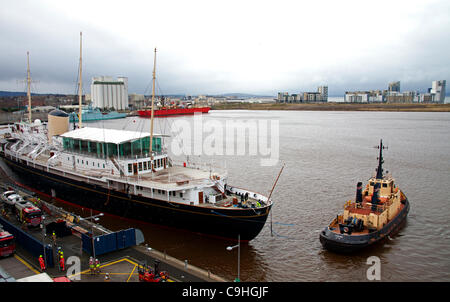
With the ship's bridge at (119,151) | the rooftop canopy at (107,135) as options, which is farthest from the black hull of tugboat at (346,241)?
the rooftop canopy at (107,135)

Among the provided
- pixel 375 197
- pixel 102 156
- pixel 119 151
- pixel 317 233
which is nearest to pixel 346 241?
pixel 317 233

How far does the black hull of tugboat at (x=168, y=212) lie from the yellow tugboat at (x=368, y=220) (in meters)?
5.05

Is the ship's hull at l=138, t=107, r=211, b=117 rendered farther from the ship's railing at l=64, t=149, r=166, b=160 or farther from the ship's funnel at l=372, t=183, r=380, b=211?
the ship's funnel at l=372, t=183, r=380, b=211

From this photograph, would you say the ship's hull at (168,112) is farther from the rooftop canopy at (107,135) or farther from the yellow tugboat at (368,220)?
the yellow tugboat at (368,220)

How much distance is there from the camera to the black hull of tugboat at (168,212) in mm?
22234

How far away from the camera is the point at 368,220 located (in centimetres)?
2352

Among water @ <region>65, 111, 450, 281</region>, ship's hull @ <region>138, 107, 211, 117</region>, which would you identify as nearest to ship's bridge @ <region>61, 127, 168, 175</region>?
water @ <region>65, 111, 450, 281</region>

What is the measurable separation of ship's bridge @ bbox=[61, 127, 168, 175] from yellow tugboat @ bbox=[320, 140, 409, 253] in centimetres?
1508

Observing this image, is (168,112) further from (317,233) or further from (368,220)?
(368,220)

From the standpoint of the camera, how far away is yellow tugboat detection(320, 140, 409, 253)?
71.9 feet

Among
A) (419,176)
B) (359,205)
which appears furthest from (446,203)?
(359,205)

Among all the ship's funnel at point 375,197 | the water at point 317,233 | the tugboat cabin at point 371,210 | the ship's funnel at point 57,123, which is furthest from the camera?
the ship's funnel at point 57,123

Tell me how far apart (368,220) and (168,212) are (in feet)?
46.2

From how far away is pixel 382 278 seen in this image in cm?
2009
